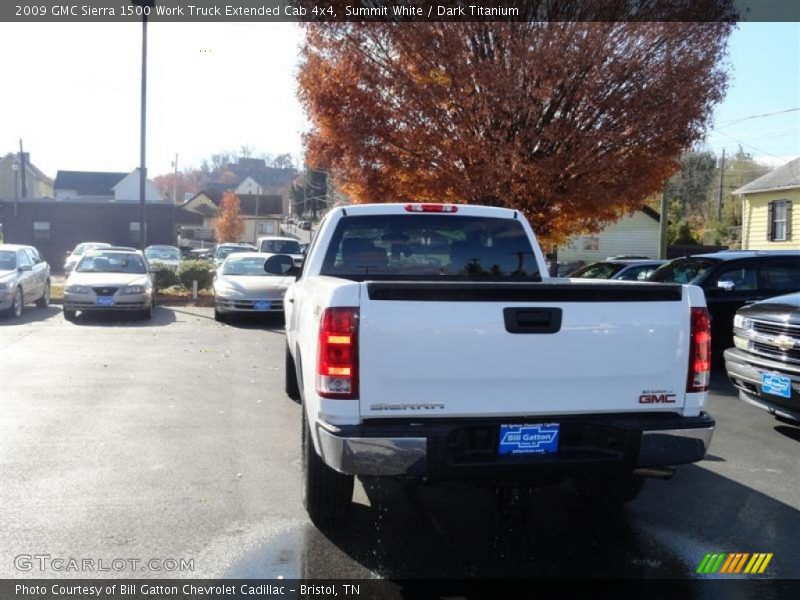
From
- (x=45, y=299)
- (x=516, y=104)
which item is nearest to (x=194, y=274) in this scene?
(x=45, y=299)

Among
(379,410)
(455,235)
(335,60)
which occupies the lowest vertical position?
(379,410)

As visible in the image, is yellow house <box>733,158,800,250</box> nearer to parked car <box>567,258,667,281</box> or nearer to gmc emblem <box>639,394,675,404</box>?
parked car <box>567,258,667,281</box>

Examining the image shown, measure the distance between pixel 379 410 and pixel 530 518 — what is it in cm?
174

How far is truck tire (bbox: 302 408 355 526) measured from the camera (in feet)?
14.8

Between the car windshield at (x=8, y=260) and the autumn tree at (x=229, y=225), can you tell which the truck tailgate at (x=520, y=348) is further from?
the autumn tree at (x=229, y=225)

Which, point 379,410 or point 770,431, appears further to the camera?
point 770,431

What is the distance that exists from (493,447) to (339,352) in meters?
0.93

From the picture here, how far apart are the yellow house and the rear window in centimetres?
2338

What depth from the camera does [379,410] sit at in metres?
3.80

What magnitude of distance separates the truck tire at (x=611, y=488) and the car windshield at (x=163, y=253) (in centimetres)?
2824

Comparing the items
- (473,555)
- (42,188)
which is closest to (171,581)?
(473,555)

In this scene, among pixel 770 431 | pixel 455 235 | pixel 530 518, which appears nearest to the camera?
pixel 530 518

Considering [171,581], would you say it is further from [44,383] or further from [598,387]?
[44,383]

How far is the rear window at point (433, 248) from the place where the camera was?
5.89 meters
